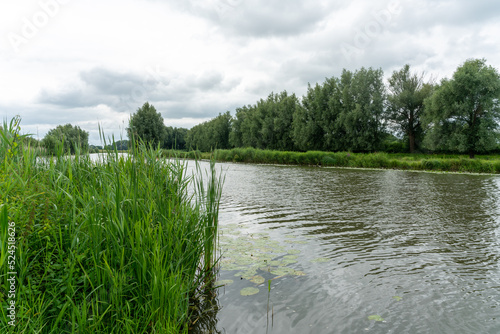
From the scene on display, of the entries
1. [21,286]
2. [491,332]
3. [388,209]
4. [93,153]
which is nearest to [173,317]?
[21,286]

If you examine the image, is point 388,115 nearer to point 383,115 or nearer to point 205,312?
point 383,115

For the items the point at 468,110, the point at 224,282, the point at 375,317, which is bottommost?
the point at 375,317

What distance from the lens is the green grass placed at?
2588cm

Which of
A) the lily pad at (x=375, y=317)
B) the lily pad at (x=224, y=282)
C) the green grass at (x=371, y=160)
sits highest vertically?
the green grass at (x=371, y=160)

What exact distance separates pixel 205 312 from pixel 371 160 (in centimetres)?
2984

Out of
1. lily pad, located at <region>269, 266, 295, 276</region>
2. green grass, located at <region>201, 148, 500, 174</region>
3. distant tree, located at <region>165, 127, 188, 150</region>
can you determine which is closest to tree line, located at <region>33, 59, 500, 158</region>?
green grass, located at <region>201, 148, 500, 174</region>

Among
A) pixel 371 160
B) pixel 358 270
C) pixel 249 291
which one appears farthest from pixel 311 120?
pixel 249 291

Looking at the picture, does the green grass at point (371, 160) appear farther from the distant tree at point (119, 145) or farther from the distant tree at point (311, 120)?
the distant tree at point (119, 145)

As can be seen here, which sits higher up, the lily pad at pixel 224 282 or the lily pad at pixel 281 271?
the lily pad at pixel 224 282

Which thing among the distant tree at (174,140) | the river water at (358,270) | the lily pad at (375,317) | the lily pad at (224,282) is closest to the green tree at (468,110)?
the river water at (358,270)

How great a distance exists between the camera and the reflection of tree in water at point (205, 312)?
3.73 meters

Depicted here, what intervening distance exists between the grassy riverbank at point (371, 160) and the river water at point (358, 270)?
17.8m

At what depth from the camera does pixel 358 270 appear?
5.48 meters

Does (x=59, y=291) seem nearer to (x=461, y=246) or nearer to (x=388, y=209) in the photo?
(x=461, y=246)
